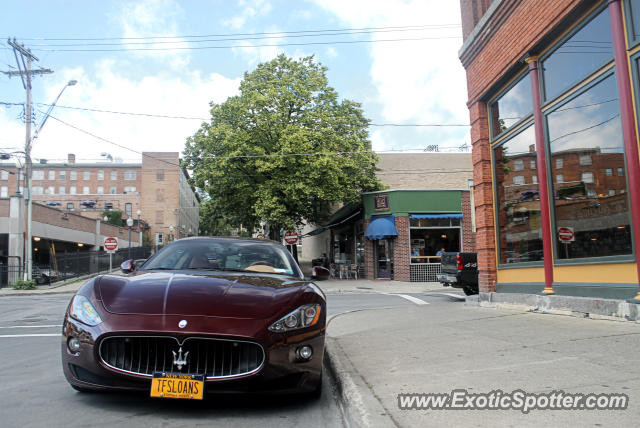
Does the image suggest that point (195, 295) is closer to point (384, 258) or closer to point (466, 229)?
point (384, 258)

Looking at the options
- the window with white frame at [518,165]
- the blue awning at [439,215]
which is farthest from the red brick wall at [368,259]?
the window with white frame at [518,165]

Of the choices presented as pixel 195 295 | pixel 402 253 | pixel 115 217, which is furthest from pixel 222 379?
pixel 115 217

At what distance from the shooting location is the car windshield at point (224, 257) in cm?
491

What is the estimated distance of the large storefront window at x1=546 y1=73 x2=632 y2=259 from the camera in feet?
22.3

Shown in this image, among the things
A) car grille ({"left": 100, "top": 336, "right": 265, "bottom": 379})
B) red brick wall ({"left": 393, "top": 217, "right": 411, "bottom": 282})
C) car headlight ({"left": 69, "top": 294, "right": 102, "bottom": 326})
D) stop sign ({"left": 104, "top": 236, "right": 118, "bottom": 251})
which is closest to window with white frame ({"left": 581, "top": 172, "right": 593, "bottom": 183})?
car grille ({"left": 100, "top": 336, "right": 265, "bottom": 379})

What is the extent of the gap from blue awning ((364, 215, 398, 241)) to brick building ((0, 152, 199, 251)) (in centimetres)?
5053

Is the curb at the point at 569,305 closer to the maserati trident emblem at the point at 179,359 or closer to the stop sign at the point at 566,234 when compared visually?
the stop sign at the point at 566,234

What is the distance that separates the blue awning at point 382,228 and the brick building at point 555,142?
550 inches

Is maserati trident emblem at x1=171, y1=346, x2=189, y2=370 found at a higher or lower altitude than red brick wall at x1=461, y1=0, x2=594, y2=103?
lower

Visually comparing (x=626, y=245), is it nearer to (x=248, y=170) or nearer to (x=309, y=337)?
(x=309, y=337)

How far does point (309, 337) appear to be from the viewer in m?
3.67

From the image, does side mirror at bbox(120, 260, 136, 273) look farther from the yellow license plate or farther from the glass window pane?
the glass window pane

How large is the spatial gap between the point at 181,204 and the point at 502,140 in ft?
231

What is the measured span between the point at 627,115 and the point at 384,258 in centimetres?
2039
